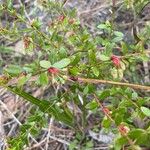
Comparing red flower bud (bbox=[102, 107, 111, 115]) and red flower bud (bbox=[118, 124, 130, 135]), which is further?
red flower bud (bbox=[102, 107, 111, 115])

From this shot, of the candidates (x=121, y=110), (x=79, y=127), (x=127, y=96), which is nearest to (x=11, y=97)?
(x=79, y=127)

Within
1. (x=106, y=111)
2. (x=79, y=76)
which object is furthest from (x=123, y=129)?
(x=79, y=76)

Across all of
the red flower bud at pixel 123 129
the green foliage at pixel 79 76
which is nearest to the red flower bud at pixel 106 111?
the green foliage at pixel 79 76

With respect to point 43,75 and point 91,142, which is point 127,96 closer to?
point 43,75

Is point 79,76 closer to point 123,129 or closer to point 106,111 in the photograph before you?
point 106,111

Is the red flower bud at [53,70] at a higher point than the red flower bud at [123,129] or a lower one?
higher

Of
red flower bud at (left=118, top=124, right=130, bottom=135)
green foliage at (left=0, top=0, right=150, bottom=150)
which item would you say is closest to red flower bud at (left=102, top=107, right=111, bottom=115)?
green foliage at (left=0, top=0, right=150, bottom=150)

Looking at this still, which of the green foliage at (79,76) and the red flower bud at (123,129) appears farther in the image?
the green foliage at (79,76)

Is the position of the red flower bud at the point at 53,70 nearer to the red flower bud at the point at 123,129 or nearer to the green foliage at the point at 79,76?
the green foliage at the point at 79,76

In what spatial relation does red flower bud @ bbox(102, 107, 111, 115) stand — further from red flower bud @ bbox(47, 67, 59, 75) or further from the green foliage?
red flower bud @ bbox(47, 67, 59, 75)
